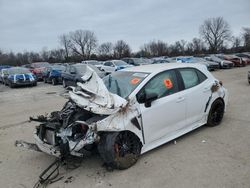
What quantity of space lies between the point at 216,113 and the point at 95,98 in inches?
118

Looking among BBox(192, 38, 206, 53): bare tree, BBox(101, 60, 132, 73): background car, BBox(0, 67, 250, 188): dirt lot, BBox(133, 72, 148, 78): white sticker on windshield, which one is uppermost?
BBox(192, 38, 206, 53): bare tree

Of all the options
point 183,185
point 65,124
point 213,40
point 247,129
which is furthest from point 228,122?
point 213,40

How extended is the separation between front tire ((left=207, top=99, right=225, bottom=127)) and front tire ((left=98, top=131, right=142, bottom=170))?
2.16 meters

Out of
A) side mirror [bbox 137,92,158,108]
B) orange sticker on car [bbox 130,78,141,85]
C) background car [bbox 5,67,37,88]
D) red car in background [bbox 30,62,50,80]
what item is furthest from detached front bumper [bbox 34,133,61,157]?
red car in background [bbox 30,62,50,80]

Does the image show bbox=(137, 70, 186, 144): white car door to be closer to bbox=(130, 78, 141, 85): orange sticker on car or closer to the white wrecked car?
the white wrecked car

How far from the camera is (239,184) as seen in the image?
3.10 meters

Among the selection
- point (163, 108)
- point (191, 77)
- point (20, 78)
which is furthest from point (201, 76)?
point (20, 78)

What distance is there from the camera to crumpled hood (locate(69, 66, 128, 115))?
3.57m

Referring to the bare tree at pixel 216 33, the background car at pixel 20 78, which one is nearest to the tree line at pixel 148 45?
the bare tree at pixel 216 33

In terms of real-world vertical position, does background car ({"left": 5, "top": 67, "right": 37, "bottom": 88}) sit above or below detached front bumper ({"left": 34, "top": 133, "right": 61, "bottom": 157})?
above

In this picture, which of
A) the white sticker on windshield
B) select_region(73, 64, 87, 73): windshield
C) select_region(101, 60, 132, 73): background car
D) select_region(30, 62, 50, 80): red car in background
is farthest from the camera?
select_region(30, 62, 50, 80): red car in background

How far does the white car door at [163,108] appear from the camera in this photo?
3955 millimetres

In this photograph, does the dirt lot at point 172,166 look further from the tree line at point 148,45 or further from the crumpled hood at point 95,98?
the tree line at point 148,45

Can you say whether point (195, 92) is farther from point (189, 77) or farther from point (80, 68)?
point (80, 68)
